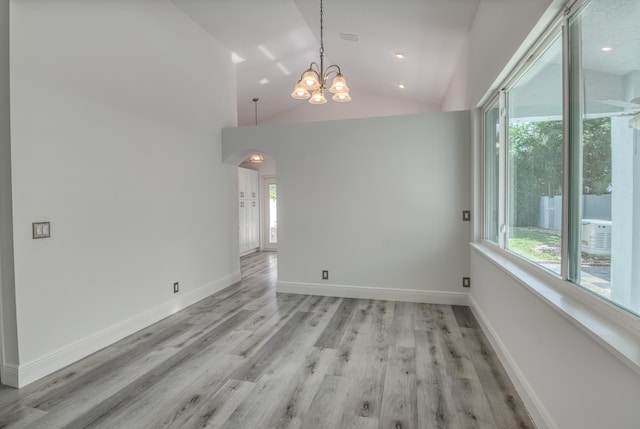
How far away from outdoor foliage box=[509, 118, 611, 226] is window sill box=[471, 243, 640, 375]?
0.45 m

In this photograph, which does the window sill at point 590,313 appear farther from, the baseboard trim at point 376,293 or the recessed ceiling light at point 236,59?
the recessed ceiling light at point 236,59

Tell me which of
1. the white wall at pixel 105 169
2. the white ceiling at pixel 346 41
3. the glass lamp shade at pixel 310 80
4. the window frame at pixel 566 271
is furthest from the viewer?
the white ceiling at pixel 346 41

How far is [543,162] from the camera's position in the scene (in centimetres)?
204

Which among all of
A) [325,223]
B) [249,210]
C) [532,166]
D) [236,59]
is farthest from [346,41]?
[249,210]

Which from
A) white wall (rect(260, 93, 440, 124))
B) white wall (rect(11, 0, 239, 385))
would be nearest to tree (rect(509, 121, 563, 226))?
white wall (rect(11, 0, 239, 385))

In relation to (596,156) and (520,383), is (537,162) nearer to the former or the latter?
(596,156)

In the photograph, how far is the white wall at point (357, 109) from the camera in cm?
727

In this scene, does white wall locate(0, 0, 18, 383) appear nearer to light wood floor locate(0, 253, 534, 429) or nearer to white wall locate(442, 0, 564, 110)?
light wood floor locate(0, 253, 534, 429)

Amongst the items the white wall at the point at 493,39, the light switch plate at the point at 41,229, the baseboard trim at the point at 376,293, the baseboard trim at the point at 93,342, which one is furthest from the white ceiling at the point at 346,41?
the baseboard trim at the point at 93,342

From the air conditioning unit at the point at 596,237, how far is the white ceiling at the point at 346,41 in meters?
2.64

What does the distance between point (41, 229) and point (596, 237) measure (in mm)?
3383

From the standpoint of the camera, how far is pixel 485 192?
354 cm

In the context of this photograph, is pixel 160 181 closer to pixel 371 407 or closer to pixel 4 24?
pixel 4 24

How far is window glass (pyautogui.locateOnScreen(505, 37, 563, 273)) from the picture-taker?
72.1 inches
